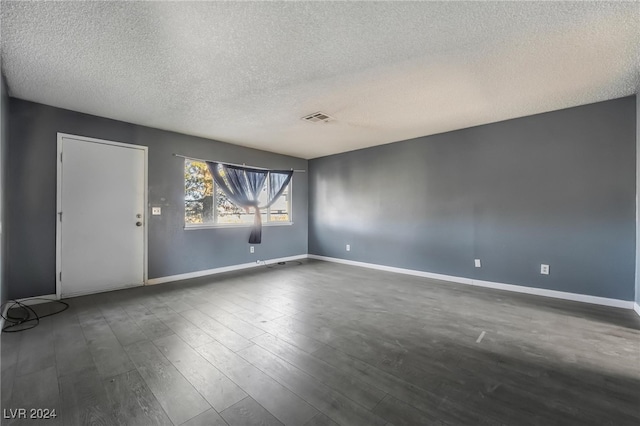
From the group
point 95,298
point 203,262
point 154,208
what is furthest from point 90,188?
point 203,262

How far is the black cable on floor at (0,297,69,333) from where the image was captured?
8.26 feet

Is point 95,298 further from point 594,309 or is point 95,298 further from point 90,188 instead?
point 594,309

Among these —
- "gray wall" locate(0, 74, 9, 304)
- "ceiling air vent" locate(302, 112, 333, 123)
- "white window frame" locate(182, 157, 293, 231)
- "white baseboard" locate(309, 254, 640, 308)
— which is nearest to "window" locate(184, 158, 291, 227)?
"white window frame" locate(182, 157, 293, 231)

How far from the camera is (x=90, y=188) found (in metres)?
3.57

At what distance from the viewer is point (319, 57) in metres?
2.24

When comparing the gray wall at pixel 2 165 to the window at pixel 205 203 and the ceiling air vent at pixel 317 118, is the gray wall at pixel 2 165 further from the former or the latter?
the ceiling air vent at pixel 317 118

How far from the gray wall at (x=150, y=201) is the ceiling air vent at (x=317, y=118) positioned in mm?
2004

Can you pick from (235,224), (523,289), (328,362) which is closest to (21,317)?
(235,224)

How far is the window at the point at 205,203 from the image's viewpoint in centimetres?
455

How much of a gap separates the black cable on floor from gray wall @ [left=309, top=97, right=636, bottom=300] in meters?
4.64

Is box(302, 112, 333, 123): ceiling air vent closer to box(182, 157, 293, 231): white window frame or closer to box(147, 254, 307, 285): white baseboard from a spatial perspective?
box(182, 157, 293, 231): white window frame

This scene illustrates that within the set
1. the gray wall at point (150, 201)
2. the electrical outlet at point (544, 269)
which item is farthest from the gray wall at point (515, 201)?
the gray wall at point (150, 201)

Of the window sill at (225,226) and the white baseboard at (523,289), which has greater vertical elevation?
the window sill at (225,226)

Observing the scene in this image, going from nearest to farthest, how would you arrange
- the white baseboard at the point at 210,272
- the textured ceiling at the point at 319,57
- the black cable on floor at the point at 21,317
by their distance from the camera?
the textured ceiling at the point at 319,57 → the black cable on floor at the point at 21,317 → the white baseboard at the point at 210,272
